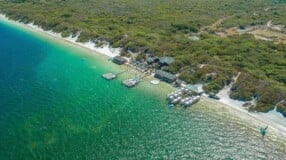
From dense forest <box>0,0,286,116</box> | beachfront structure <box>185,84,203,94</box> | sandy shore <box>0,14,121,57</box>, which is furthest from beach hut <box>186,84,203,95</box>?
sandy shore <box>0,14,121,57</box>

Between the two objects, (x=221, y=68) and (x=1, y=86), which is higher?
Result: (x=221, y=68)

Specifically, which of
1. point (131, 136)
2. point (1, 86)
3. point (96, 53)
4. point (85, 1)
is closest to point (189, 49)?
point (96, 53)

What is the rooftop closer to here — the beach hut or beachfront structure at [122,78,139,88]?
beachfront structure at [122,78,139,88]

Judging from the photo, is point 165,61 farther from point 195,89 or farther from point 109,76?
point 109,76

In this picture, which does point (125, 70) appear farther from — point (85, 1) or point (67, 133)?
point (85, 1)

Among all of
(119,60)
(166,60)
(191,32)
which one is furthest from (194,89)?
Answer: (191,32)

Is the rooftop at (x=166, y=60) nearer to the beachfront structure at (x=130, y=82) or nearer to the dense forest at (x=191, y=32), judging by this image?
the dense forest at (x=191, y=32)
